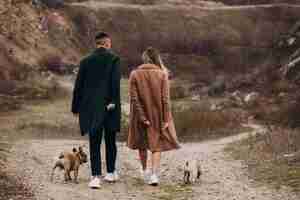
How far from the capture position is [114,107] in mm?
9938

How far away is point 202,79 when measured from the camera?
132ft

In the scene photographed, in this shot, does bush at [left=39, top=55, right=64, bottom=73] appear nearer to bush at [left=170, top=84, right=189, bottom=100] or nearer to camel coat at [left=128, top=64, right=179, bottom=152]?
bush at [left=170, top=84, right=189, bottom=100]

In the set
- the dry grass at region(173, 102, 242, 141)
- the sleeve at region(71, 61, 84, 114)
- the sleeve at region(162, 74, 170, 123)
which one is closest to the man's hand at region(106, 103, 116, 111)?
the sleeve at region(71, 61, 84, 114)

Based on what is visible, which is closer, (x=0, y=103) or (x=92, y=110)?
(x=92, y=110)

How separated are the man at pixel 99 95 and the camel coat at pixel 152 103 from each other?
0.49 metres

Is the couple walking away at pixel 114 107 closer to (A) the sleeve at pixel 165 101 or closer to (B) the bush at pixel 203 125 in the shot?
(A) the sleeve at pixel 165 101

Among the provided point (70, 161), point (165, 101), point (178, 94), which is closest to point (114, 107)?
point (165, 101)

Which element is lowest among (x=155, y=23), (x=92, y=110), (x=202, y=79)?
(x=92, y=110)

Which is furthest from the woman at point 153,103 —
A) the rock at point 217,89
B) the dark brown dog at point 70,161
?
the rock at point 217,89

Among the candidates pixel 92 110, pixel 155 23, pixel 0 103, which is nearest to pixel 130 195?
pixel 92 110

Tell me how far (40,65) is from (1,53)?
3.29 metres

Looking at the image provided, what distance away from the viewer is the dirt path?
963 centimetres

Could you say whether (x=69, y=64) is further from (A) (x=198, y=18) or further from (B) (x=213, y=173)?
(B) (x=213, y=173)

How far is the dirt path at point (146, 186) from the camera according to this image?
9632 millimetres
